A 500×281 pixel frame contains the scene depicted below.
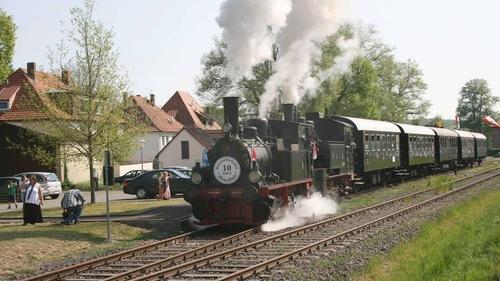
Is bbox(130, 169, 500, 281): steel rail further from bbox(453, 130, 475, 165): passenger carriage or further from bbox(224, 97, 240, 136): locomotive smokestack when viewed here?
bbox(453, 130, 475, 165): passenger carriage

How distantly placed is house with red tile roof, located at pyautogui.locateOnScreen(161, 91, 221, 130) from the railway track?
57.3m

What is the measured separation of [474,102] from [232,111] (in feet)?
392

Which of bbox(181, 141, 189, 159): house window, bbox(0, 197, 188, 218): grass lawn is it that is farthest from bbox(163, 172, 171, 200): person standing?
bbox(181, 141, 189, 159): house window

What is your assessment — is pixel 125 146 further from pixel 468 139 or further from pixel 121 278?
pixel 468 139

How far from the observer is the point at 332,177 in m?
21.9

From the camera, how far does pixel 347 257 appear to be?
12.3 m

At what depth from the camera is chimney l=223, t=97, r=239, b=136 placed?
16.0 m

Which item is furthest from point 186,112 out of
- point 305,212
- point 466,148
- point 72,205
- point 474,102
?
point 474,102

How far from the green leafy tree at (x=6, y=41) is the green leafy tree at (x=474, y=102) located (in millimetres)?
96185

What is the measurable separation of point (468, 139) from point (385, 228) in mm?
39314

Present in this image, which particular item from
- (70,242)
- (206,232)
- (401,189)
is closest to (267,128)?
(206,232)

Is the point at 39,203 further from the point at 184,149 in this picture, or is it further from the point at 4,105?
the point at 184,149

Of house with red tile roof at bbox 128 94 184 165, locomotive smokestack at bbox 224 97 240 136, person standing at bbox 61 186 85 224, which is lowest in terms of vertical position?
person standing at bbox 61 186 85 224

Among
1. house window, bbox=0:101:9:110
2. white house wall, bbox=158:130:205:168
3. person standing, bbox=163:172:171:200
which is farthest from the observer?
white house wall, bbox=158:130:205:168
